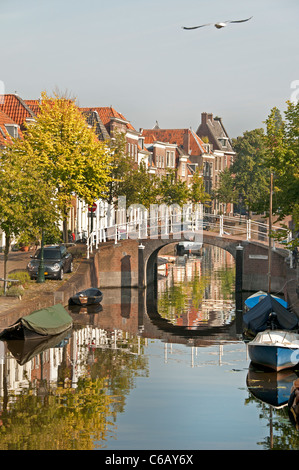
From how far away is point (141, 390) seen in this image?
2645cm

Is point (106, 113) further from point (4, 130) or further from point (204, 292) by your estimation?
point (204, 292)

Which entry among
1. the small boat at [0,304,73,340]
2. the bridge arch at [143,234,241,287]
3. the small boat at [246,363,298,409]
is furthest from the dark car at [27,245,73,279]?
the small boat at [246,363,298,409]

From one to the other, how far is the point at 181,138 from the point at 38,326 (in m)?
90.1

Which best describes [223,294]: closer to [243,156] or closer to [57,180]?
[57,180]

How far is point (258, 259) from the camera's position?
53344 millimetres

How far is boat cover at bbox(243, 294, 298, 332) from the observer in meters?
35.8

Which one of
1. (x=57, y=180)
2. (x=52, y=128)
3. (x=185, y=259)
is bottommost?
(x=185, y=259)

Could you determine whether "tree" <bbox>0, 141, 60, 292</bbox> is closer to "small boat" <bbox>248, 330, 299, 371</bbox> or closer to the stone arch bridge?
the stone arch bridge

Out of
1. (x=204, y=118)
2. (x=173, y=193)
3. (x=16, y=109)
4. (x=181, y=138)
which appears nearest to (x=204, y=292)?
(x=16, y=109)

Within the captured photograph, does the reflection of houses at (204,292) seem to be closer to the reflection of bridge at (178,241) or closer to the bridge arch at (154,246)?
the bridge arch at (154,246)

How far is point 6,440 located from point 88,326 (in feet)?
62.6
